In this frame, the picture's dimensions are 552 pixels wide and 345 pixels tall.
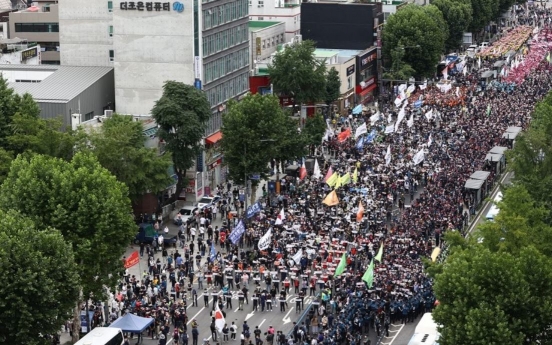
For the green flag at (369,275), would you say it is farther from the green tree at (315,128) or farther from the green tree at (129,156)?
the green tree at (315,128)

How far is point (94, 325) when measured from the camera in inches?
3597

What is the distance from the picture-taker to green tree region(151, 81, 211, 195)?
392ft

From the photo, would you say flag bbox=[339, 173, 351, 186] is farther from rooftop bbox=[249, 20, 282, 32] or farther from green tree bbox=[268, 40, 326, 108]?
rooftop bbox=[249, 20, 282, 32]

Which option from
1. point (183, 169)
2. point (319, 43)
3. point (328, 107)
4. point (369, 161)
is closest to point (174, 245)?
point (183, 169)

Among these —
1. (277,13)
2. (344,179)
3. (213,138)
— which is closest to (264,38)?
(277,13)

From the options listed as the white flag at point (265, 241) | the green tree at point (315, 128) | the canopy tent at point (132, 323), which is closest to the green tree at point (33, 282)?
the canopy tent at point (132, 323)

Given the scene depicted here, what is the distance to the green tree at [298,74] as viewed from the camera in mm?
151500

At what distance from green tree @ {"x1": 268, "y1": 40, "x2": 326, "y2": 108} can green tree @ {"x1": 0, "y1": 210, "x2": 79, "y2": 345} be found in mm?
71733

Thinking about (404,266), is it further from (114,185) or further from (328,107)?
(328,107)

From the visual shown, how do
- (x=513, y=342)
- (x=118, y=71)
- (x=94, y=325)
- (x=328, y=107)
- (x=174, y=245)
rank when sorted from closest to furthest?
(x=513, y=342)
(x=94, y=325)
(x=174, y=245)
(x=118, y=71)
(x=328, y=107)

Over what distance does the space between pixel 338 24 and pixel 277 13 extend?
914 cm

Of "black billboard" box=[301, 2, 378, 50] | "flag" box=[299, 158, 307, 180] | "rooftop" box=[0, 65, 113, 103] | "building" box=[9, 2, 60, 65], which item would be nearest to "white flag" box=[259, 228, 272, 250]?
"flag" box=[299, 158, 307, 180]

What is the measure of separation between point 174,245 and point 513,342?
142 feet

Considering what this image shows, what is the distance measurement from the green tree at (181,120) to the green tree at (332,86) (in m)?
39.4
